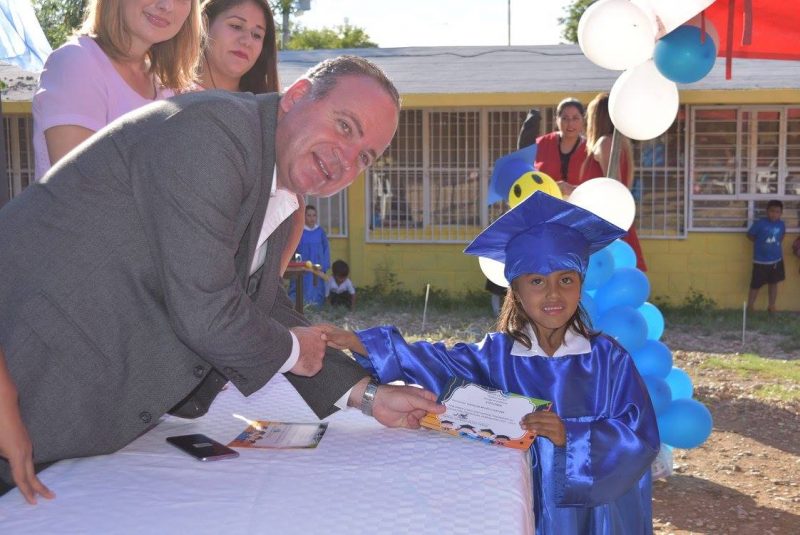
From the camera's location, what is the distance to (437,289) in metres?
12.2

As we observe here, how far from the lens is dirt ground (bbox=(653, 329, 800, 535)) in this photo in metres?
4.40

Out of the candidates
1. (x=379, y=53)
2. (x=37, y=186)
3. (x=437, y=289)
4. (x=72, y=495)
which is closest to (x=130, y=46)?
(x=37, y=186)

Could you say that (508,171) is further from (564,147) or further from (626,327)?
(564,147)

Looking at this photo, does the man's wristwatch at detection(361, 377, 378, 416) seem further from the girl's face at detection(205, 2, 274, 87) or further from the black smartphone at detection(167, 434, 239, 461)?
the girl's face at detection(205, 2, 274, 87)

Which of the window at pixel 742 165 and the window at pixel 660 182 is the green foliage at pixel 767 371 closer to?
the window at pixel 660 182

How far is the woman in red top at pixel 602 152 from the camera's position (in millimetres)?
5715

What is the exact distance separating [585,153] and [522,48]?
1003 cm

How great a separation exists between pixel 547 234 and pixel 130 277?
55.7 inches

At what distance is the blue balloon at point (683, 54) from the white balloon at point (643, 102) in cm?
11

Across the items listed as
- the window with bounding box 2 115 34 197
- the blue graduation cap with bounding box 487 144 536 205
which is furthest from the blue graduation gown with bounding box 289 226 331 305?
the blue graduation cap with bounding box 487 144 536 205

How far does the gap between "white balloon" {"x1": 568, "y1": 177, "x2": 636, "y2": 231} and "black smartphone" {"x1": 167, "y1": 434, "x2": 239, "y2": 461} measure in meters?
2.85

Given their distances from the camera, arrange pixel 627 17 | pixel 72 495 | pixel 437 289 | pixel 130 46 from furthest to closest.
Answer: pixel 437 289, pixel 627 17, pixel 130 46, pixel 72 495

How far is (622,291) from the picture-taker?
4.48m

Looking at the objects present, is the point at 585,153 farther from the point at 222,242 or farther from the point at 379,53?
the point at 379,53
